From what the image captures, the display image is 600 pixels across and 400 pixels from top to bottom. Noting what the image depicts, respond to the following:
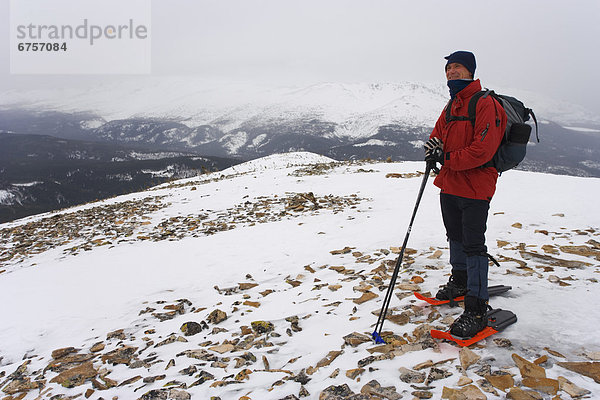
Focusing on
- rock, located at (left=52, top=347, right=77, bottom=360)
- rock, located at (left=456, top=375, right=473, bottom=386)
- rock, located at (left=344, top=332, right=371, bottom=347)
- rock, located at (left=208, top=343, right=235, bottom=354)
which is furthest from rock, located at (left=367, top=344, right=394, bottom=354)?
rock, located at (left=52, top=347, right=77, bottom=360)

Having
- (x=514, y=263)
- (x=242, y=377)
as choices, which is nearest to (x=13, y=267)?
(x=242, y=377)

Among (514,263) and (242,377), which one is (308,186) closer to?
(514,263)

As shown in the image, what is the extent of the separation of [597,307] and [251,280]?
6.04 metres

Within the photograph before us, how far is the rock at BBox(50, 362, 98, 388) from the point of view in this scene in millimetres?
4230

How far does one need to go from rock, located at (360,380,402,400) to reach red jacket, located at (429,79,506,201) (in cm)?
256

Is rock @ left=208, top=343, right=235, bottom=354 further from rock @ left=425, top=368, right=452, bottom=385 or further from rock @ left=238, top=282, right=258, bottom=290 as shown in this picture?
rock @ left=425, top=368, right=452, bottom=385

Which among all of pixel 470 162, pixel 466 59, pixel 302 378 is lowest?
pixel 302 378

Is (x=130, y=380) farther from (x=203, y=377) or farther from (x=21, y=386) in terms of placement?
(x=21, y=386)

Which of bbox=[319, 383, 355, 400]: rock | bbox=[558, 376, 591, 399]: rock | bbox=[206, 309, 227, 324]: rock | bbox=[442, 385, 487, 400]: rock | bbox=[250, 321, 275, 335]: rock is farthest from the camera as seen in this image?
bbox=[206, 309, 227, 324]: rock

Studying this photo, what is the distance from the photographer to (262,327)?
5.16 meters

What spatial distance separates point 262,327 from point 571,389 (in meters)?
3.85

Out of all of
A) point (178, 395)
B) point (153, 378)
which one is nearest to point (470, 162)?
point (178, 395)

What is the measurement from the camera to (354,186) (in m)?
16.9

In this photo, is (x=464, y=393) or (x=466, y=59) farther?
(x=466, y=59)
